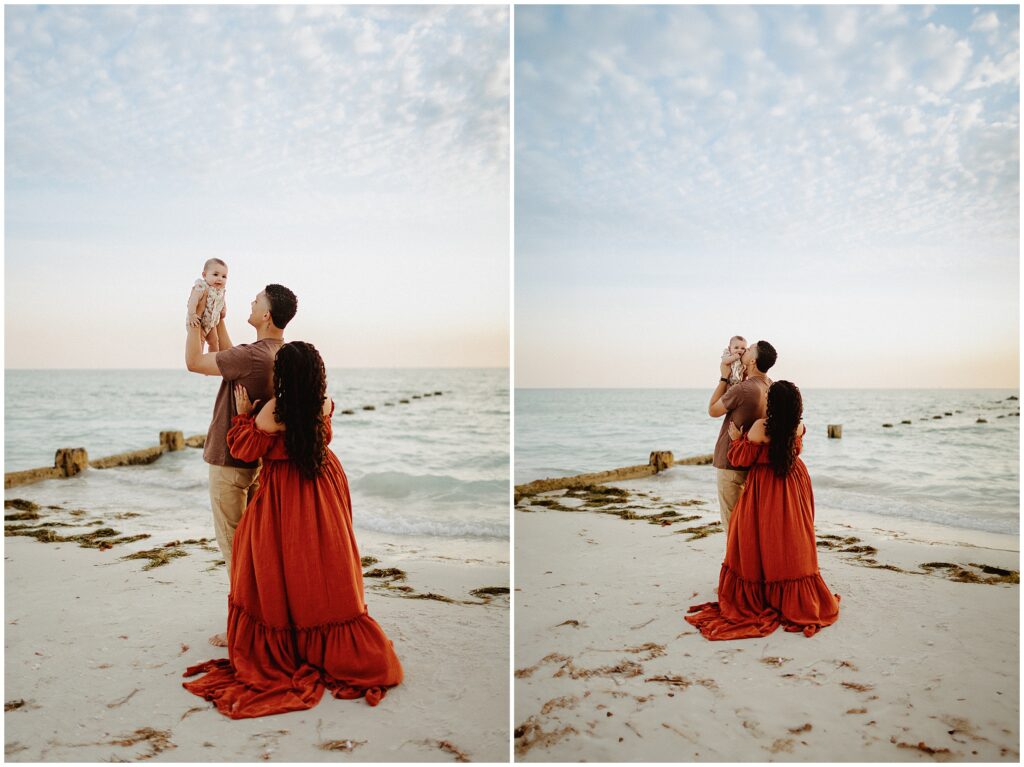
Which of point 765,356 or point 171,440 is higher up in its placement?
point 765,356

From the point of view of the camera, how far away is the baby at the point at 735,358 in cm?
379

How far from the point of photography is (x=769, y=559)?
11.1ft

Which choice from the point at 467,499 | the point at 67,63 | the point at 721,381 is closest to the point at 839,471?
the point at 467,499

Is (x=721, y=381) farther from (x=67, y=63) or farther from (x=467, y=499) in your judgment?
(x=67, y=63)

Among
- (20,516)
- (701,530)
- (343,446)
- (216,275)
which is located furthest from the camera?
(343,446)

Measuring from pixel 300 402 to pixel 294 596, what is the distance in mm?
743

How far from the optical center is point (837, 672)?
9.32ft

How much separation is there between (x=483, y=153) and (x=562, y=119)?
1083 millimetres

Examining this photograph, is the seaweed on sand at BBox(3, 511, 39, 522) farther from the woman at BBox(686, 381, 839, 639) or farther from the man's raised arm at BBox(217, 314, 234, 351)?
the woman at BBox(686, 381, 839, 639)

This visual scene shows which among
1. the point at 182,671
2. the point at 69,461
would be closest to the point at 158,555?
the point at 182,671

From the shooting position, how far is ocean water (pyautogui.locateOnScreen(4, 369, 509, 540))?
21.7 feet

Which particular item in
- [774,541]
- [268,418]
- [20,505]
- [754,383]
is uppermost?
[754,383]

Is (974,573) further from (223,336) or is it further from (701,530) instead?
(223,336)

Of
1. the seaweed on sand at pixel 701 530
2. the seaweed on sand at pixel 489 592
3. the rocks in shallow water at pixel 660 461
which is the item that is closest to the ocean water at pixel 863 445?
the rocks in shallow water at pixel 660 461
